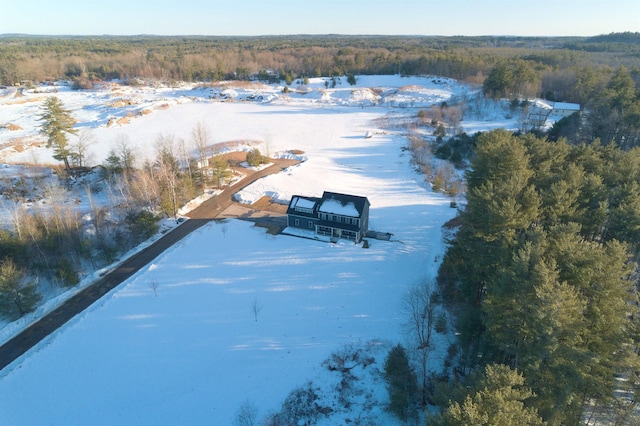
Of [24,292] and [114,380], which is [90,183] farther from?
[114,380]

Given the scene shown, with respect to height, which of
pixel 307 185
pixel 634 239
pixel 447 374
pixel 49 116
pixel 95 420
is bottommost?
pixel 95 420

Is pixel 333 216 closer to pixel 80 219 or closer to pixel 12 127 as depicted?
pixel 80 219

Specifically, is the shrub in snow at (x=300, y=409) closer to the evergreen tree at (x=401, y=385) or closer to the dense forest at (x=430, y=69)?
the evergreen tree at (x=401, y=385)

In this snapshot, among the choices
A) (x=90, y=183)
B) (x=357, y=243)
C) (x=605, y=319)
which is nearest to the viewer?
(x=605, y=319)

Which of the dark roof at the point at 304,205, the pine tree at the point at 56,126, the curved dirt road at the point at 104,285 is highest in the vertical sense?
the pine tree at the point at 56,126

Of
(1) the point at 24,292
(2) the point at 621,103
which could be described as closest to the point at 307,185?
(1) the point at 24,292

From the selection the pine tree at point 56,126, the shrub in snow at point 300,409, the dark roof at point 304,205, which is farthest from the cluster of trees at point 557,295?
the pine tree at point 56,126

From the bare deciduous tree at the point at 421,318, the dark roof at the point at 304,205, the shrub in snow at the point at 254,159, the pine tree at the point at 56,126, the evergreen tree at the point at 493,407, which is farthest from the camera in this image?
the shrub in snow at the point at 254,159
